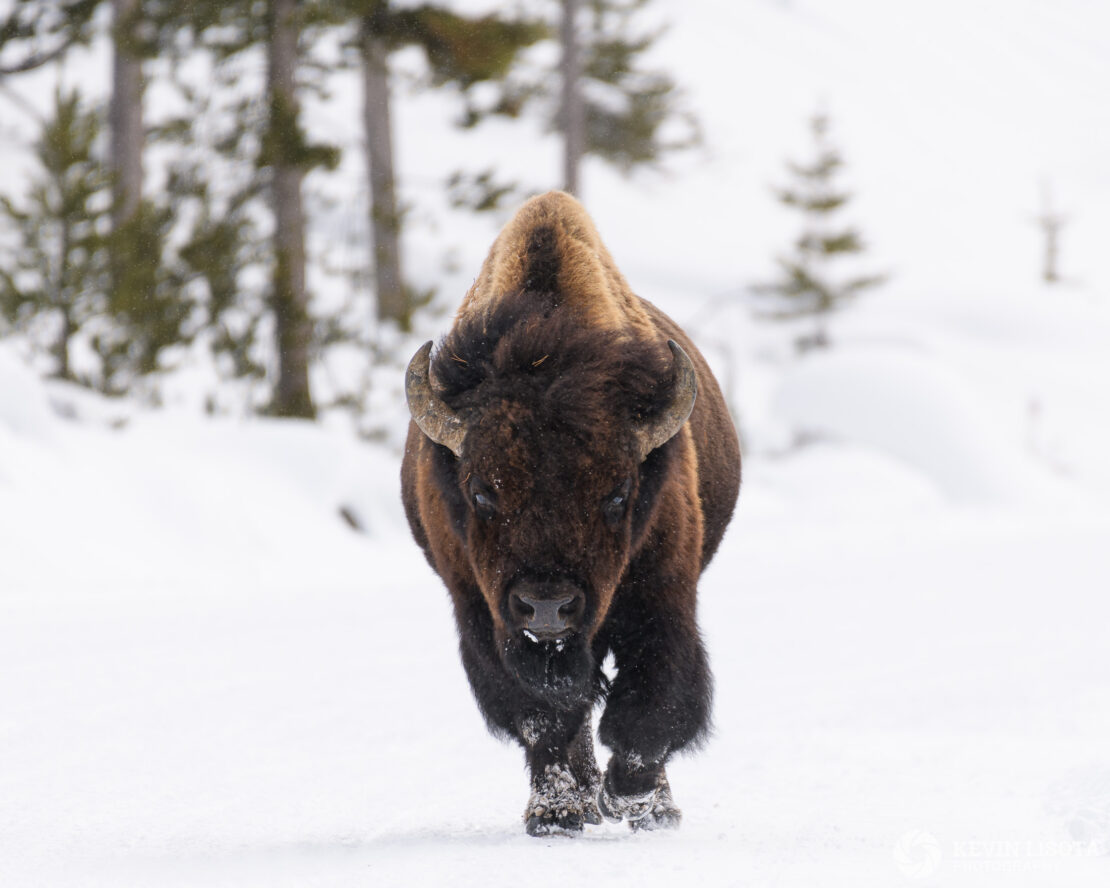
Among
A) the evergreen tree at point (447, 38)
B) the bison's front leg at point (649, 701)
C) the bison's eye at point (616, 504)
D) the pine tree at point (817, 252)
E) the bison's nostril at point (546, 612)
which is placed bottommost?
the pine tree at point (817, 252)

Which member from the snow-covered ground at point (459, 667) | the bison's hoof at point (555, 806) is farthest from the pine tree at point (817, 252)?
the bison's hoof at point (555, 806)

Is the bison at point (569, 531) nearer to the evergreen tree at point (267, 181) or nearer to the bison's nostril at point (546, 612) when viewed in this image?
the bison's nostril at point (546, 612)

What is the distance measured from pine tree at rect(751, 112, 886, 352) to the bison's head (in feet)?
125

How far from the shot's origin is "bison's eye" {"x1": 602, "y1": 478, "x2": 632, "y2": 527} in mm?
4344

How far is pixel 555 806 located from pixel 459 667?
3.57 meters

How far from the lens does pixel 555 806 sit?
468cm

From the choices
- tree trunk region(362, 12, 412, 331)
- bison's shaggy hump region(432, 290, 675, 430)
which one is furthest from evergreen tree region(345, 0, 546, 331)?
bison's shaggy hump region(432, 290, 675, 430)

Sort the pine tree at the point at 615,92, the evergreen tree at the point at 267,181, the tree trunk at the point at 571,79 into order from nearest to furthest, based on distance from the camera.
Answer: the evergreen tree at the point at 267,181 < the tree trunk at the point at 571,79 < the pine tree at the point at 615,92

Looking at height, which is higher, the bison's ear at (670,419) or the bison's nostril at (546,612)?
the bison's ear at (670,419)

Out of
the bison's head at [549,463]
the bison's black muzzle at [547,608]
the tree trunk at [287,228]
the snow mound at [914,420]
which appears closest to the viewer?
the bison's black muzzle at [547,608]

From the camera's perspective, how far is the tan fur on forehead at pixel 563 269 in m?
5.19

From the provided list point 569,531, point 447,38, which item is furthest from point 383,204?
point 569,531

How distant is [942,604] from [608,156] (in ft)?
63.4

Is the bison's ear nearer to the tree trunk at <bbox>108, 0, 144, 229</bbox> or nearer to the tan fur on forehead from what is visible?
the tan fur on forehead
